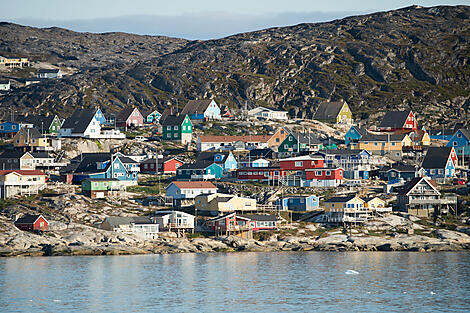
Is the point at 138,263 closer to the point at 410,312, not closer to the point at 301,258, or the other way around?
the point at 301,258

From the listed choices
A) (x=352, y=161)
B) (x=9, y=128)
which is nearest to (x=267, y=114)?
(x=352, y=161)

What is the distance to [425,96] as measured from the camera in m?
198

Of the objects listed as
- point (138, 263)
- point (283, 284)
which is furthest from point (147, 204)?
point (283, 284)

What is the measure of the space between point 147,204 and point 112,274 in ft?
101

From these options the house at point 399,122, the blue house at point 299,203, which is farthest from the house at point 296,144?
the house at point 399,122

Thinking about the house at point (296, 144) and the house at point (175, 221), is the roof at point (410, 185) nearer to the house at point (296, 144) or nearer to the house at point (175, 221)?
the house at point (296, 144)

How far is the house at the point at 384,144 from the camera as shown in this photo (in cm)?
14175

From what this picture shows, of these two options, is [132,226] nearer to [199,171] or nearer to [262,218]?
[262,218]

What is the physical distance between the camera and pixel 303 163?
125 m

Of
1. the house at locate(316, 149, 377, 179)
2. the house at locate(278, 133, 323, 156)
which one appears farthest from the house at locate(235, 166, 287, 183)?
the house at locate(278, 133, 323, 156)

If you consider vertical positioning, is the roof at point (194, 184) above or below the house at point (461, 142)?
below

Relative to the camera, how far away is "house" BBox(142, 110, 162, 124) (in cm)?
17500

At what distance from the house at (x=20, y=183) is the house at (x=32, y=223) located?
14.1 m

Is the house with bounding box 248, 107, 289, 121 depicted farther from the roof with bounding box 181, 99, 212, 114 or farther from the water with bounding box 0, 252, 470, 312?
the water with bounding box 0, 252, 470, 312
